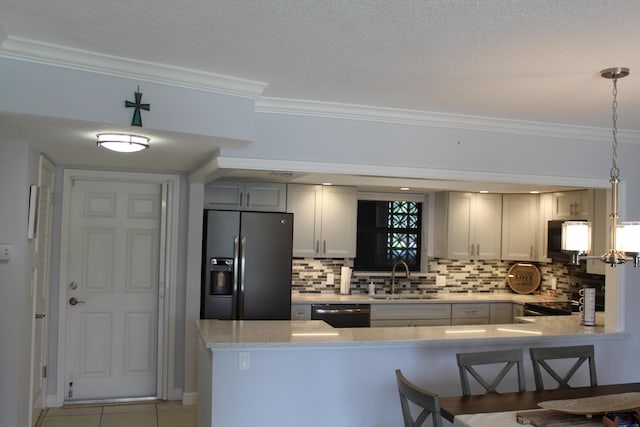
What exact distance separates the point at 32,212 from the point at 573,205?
4669 millimetres

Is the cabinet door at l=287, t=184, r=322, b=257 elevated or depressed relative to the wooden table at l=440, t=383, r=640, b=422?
elevated

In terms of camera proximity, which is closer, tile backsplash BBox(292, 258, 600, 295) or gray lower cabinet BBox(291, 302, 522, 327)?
gray lower cabinet BBox(291, 302, 522, 327)

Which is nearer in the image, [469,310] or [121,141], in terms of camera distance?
[121,141]

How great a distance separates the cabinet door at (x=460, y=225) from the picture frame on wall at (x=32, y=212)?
13.5 feet

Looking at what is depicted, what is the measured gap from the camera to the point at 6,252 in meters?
3.21

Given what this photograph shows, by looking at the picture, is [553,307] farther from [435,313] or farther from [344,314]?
[344,314]

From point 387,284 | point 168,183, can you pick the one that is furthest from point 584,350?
point 168,183

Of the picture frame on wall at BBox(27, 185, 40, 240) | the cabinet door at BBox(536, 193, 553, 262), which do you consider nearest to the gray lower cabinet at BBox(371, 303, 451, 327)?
the cabinet door at BBox(536, 193, 553, 262)

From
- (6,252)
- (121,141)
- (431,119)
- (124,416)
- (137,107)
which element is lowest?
(124,416)

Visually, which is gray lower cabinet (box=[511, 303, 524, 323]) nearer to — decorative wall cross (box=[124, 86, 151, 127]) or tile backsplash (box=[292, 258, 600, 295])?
tile backsplash (box=[292, 258, 600, 295])

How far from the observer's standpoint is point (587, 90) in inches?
121

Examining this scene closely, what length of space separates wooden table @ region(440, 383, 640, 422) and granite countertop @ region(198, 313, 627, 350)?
746mm

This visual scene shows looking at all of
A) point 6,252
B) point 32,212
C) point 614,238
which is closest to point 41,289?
point 32,212

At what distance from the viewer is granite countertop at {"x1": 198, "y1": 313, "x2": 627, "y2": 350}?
3400 mm
